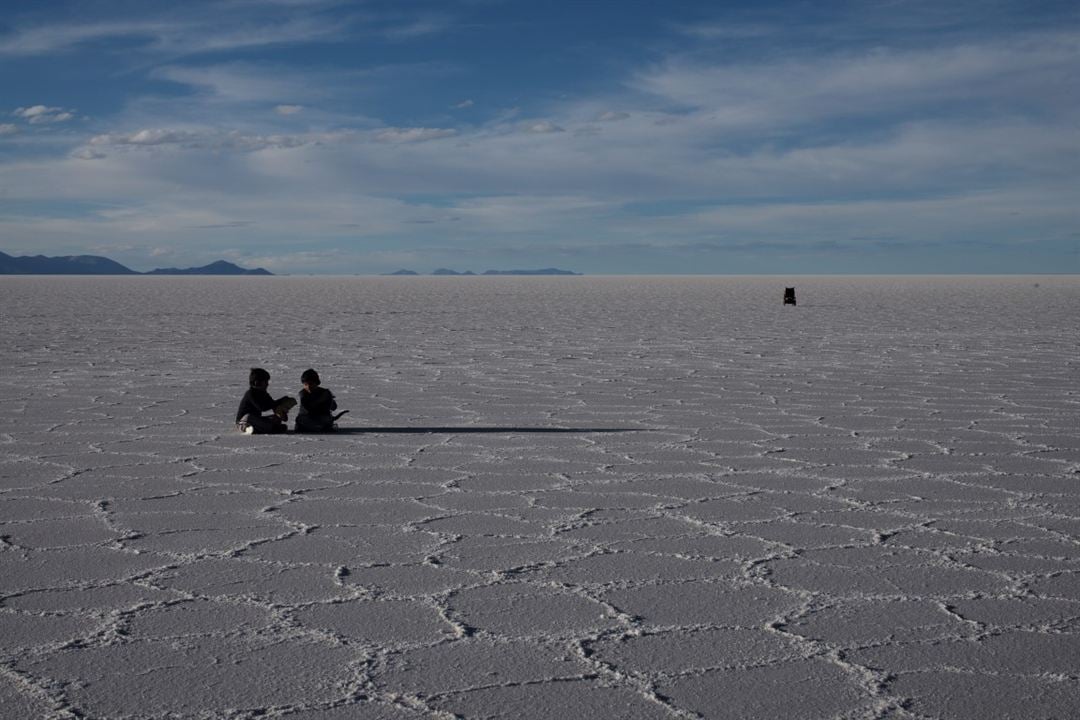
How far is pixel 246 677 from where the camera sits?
8.83ft

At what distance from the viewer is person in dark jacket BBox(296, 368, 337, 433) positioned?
21.2 ft

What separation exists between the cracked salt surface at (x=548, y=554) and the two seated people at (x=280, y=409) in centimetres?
13

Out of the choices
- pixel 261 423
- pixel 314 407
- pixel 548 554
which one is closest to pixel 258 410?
pixel 261 423

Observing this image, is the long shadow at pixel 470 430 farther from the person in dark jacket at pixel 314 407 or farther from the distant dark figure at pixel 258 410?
the distant dark figure at pixel 258 410

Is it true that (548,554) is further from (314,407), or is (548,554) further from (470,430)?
(314,407)

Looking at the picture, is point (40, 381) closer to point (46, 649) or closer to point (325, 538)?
point (325, 538)

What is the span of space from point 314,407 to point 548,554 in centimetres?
296

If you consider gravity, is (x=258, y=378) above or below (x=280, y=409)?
above

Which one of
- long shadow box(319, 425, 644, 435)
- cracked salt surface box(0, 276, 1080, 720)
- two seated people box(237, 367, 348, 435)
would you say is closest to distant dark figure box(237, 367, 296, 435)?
two seated people box(237, 367, 348, 435)

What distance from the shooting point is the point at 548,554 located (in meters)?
3.82

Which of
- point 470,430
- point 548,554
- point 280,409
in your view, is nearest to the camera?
point 548,554

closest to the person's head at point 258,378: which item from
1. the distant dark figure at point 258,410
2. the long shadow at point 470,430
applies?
the distant dark figure at point 258,410

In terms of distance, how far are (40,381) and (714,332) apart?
9.46 metres

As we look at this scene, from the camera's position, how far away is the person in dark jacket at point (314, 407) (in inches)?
255
